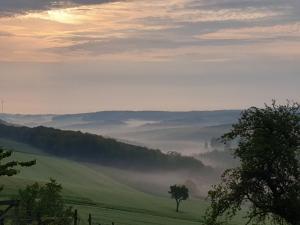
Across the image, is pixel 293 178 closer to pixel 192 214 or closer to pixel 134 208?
pixel 134 208

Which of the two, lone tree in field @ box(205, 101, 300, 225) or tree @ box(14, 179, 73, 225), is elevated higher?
lone tree in field @ box(205, 101, 300, 225)

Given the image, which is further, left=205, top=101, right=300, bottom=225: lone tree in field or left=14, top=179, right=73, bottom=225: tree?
left=14, top=179, right=73, bottom=225: tree

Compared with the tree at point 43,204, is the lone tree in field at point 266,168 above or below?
above

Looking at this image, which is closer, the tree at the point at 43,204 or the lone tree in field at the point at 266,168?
the lone tree in field at the point at 266,168

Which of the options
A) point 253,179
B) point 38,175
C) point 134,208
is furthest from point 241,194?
point 38,175

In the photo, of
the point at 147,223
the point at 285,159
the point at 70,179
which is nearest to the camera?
the point at 285,159

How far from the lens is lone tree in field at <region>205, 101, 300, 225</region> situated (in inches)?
1527

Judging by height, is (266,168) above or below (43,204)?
above

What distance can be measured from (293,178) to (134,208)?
90.4 m

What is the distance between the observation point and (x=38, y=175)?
178m

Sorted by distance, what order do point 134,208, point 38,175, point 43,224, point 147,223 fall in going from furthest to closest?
1. point 38,175
2. point 134,208
3. point 147,223
4. point 43,224

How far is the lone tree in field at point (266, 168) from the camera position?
127 ft

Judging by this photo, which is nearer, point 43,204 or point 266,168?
point 266,168

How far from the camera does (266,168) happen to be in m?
39.6
